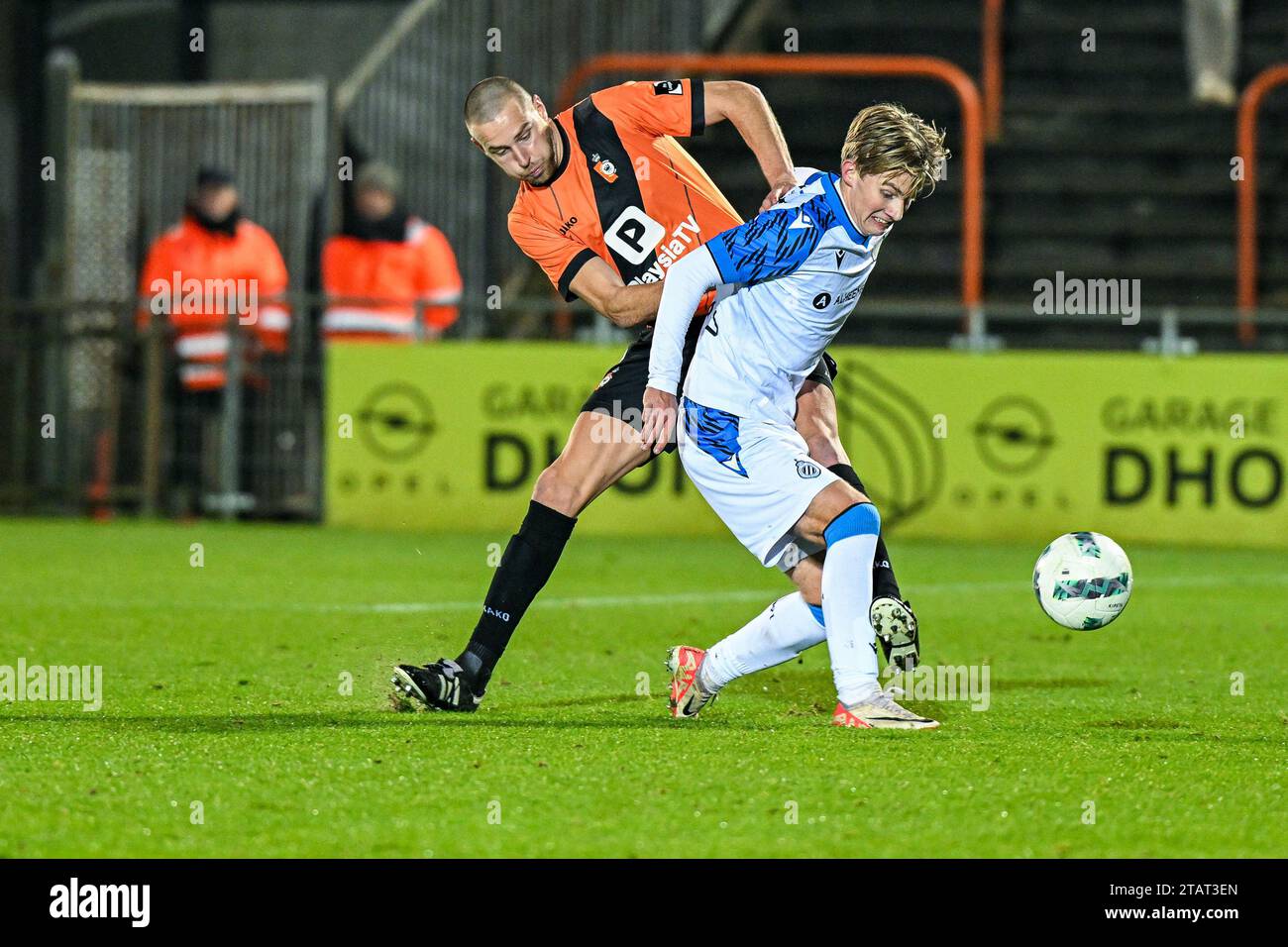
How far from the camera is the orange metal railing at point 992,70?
16.1 meters

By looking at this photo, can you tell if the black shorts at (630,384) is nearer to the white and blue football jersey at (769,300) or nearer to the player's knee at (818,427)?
the player's knee at (818,427)

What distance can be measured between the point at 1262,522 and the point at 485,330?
554 centimetres

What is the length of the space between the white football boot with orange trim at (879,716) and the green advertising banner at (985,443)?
7.39 meters

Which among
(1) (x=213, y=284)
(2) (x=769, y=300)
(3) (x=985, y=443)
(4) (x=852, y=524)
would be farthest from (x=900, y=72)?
(4) (x=852, y=524)

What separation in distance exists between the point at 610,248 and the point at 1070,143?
446 inches

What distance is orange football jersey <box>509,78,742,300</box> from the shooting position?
20.8 ft

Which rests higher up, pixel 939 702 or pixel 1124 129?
pixel 1124 129

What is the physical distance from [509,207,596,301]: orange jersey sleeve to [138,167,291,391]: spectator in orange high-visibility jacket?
8110 mm

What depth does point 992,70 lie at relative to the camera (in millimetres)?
16250

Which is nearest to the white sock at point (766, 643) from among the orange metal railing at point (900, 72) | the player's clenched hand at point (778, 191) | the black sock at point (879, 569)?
the black sock at point (879, 569)
